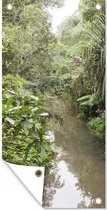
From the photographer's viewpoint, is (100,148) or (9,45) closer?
(100,148)

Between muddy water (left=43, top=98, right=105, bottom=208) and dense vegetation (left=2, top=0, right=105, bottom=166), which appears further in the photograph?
dense vegetation (left=2, top=0, right=105, bottom=166)

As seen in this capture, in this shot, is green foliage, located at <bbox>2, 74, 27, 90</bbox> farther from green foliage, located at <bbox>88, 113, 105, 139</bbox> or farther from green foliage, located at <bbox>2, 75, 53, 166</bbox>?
green foliage, located at <bbox>88, 113, 105, 139</bbox>

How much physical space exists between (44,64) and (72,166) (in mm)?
576

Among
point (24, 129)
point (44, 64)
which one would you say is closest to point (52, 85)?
point (44, 64)

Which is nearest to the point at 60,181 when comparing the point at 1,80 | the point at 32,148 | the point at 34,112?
the point at 32,148

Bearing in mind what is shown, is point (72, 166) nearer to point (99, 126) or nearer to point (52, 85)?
point (99, 126)

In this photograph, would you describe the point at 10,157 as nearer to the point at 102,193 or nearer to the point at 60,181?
the point at 60,181

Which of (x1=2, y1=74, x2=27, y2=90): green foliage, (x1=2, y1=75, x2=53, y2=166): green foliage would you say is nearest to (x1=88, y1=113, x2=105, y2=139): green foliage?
(x1=2, y1=75, x2=53, y2=166): green foliage

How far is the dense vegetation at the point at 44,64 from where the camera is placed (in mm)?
1923

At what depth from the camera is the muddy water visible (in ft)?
5.80

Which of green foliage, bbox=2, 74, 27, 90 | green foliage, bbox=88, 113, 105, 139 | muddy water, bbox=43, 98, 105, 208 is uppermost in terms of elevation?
green foliage, bbox=2, 74, 27, 90

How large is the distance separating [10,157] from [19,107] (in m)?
0.29

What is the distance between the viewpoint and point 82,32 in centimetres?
197

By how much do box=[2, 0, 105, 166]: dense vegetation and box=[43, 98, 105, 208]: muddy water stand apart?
2.0 inches
